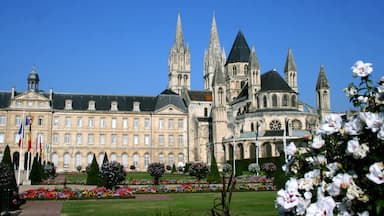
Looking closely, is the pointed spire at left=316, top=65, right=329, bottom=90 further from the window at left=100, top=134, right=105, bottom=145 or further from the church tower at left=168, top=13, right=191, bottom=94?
the window at left=100, top=134, right=105, bottom=145

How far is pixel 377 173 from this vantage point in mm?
2760

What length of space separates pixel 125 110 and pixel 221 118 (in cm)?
1350

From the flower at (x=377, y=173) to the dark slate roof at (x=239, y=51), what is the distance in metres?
77.8

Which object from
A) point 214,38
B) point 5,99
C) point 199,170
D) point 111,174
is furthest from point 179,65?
point 111,174

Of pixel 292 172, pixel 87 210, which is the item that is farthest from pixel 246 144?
pixel 292 172

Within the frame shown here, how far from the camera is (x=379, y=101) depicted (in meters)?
3.26

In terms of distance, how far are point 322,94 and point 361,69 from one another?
61.2 metres

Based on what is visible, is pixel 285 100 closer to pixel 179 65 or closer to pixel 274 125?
pixel 274 125

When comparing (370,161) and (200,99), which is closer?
(370,161)

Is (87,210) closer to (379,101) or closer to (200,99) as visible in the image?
→ (379,101)

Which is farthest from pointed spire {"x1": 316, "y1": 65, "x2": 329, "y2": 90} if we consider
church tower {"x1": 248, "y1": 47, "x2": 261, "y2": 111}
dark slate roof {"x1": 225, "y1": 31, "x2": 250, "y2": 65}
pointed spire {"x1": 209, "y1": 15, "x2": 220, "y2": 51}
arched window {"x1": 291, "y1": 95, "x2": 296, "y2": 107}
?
pointed spire {"x1": 209, "y1": 15, "x2": 220, "y2": 51}

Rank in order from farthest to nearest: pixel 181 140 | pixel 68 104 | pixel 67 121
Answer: pixel 181 140 → pixel 68 104 → pixel 67 121

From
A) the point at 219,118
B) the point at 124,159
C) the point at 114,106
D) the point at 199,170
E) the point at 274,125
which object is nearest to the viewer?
the point at 199,170

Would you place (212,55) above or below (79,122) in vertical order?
above
